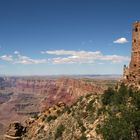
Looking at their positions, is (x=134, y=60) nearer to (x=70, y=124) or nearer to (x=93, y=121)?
(x=93, y=121)

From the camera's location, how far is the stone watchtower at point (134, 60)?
240 feet

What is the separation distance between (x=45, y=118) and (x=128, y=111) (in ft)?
142

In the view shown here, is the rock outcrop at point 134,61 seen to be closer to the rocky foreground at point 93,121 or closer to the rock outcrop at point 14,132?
the rocky foreground at point 93,121

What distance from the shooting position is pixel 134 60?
7406 centimetres

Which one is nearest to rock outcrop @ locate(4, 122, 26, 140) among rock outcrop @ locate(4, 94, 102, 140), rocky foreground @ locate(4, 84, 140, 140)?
rocky foreground @ locate(4, 84, 140, 140)

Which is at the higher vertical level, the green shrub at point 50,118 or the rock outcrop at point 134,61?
the rock outcrop at point 134,61

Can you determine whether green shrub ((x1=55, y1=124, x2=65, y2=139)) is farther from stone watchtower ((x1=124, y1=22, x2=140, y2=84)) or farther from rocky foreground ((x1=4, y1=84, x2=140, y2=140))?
stone watchtower ((x1=124, y1=22, x2=140, y2=84))

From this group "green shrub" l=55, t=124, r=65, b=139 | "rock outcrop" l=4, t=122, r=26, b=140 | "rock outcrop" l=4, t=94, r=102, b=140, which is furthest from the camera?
"rock outcrop" l=4, t=122, r=26, b=140

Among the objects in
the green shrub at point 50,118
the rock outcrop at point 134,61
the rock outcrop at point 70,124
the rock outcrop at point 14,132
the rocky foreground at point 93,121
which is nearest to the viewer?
the rocky foreground at point 93,121

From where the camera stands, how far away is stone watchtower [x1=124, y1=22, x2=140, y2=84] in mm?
73062

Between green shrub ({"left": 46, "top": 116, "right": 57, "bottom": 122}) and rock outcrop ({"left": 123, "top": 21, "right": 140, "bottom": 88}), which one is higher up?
rock outcrop ({"left": 123, "top": 21, "right": 140, "bottom": 88})

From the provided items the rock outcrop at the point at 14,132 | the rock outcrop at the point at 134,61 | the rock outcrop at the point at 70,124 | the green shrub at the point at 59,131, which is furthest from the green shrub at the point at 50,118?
the rock outcrop at the point at 134,61

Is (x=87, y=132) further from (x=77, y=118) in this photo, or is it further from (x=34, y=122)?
(x=34, y=122)

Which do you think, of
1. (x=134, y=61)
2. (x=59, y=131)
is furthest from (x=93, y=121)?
(x=134, y=61)
